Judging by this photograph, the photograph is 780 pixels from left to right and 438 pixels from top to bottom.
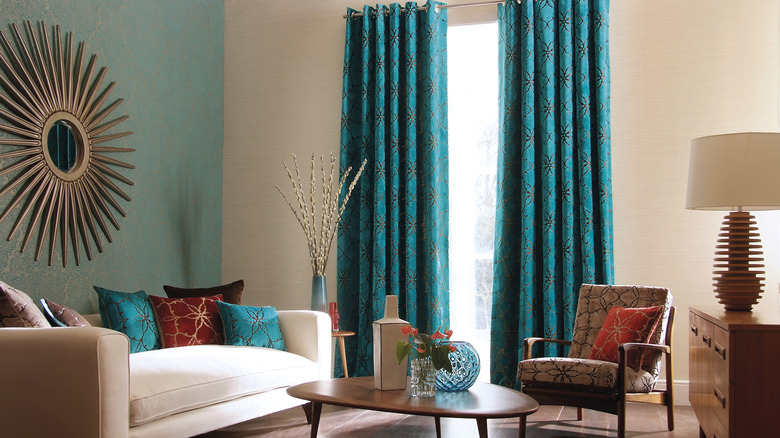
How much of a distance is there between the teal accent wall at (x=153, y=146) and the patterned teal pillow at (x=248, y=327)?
798mm

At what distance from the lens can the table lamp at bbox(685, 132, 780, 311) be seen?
121 inches

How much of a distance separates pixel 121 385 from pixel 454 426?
1.96 meters

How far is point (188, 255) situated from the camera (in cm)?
502

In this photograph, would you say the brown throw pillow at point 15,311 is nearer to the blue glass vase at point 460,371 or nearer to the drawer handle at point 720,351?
the blue glass vase at point 460,371

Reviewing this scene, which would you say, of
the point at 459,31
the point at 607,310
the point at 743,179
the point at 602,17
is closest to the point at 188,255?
the point at 459,31

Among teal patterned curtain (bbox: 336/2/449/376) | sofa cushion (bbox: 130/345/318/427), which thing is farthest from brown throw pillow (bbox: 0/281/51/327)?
teal patterned curtain (bbox: 336/2/449/376)

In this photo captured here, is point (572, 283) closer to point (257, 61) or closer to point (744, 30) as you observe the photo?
point (744, 30)

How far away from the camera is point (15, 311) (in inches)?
112

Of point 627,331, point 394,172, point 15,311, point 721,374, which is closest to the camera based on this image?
point 721,374

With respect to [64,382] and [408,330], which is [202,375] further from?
[408,330]

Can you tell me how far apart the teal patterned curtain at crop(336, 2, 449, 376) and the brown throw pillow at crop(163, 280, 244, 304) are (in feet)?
3.33

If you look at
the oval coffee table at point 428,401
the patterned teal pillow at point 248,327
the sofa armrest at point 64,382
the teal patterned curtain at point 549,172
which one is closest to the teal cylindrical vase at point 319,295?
the patterned teal pillow at point 248,327

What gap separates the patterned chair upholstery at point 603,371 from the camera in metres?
3.27

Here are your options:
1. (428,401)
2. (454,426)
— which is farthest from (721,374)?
(454,426)
